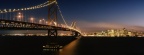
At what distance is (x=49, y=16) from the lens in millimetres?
70688

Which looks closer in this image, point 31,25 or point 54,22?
point 31,25

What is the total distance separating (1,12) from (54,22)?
2649 centimetres
